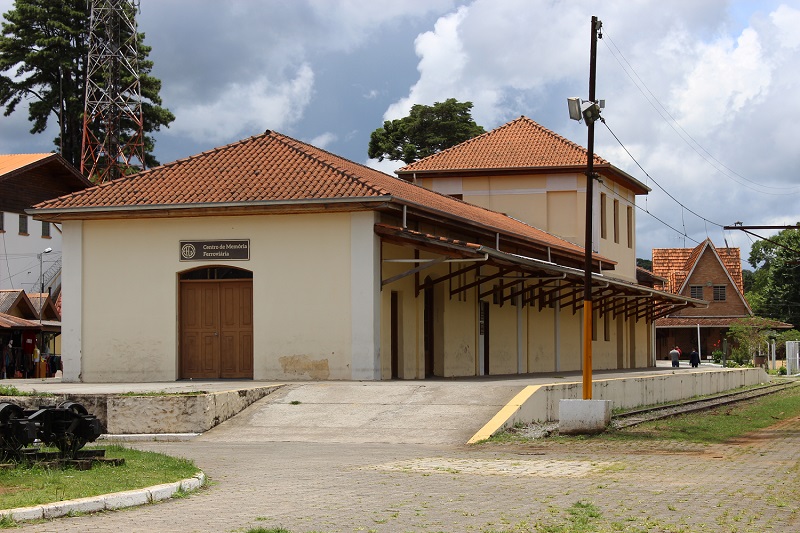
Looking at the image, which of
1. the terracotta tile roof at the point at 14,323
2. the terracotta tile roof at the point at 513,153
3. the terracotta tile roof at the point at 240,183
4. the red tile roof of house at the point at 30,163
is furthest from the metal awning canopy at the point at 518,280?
the red tile roof of house at the point at 30,163

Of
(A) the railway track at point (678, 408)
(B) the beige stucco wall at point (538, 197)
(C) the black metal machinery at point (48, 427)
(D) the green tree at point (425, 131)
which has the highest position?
(D) the green tree at point (425, 131)

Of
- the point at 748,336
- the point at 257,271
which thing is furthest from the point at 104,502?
the point at 748,336

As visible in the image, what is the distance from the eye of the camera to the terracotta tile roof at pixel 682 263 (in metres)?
72.4

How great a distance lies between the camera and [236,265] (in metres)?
24.1

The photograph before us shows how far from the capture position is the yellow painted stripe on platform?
52.0 feet

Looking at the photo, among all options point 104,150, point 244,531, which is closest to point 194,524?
point 244,531

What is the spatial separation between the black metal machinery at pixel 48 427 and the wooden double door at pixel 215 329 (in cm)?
1274

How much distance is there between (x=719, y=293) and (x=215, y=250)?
53597mm

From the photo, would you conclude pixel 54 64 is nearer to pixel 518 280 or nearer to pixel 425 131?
pixel 425 131

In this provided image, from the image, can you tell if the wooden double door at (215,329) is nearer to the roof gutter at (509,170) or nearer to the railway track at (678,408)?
the railway track at (678,408)

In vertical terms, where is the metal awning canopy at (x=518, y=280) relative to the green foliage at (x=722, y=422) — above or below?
above

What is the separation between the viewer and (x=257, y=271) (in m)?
23.9

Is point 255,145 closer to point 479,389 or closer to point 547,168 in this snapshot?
point 479,389

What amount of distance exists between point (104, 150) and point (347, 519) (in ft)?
167
